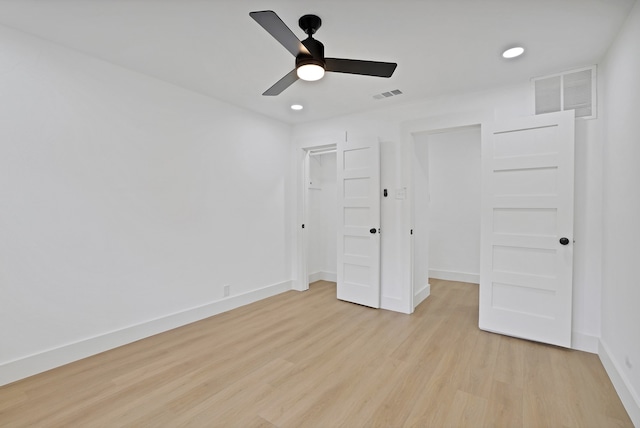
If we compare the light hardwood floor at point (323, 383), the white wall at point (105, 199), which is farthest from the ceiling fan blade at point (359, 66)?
the light hardwood floor at point (323, 383)

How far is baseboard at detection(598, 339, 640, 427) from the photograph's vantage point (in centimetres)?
178

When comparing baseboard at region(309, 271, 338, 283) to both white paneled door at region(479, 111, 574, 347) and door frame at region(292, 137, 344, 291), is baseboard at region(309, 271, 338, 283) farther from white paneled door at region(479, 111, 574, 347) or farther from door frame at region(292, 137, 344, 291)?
white paneled door at region(479, 111, 574, 347)

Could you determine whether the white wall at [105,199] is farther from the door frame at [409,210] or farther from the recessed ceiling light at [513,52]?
the recessed ceiling light at [513,52]

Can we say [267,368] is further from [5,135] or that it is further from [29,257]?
[5,135]

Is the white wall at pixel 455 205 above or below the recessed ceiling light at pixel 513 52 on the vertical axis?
below

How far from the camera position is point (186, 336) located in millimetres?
3037

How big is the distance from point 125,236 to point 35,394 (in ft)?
4.32

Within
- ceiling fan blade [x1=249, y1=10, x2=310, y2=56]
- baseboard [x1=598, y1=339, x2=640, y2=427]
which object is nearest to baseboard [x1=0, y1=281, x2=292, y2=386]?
ceiling fan blade [x1=249, y1=10, x2=310, y2=56]

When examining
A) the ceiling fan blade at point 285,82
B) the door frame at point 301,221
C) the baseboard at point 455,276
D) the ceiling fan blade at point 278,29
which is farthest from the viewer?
the baseboard at point 455,276

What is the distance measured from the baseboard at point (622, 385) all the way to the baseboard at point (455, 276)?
8.84ft

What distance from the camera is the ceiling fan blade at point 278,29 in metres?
1.60

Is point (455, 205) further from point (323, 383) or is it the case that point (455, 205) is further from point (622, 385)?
point (323, 383)

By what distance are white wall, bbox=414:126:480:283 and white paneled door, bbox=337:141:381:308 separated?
6.05ft

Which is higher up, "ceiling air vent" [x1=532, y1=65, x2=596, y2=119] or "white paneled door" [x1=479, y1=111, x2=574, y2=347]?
"ceiling air vent" [x1=532, y1=65, x2=596, y2=119]
